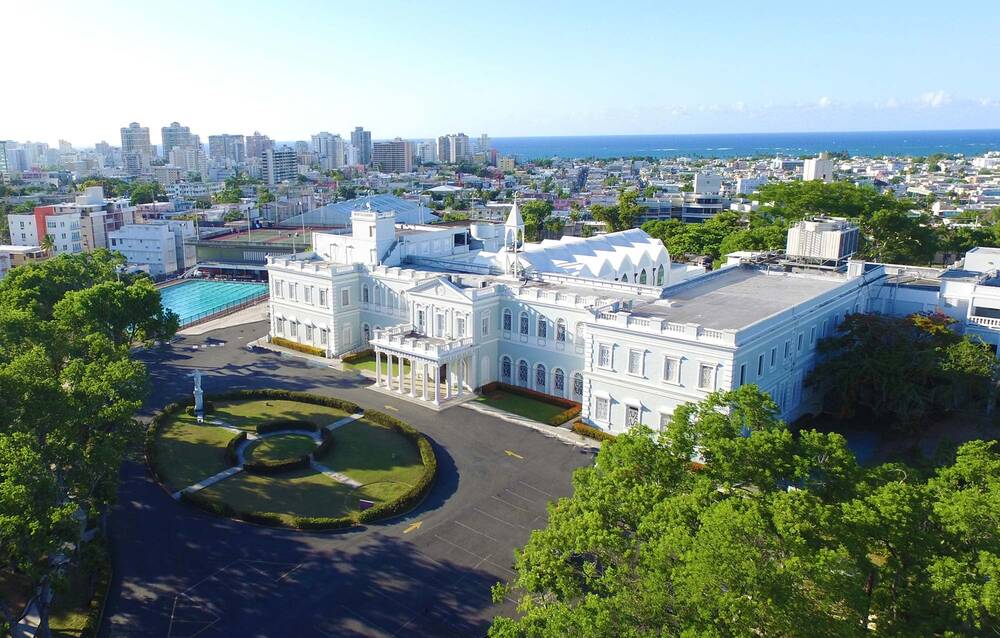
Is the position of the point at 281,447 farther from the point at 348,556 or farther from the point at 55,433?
the point at 55,433

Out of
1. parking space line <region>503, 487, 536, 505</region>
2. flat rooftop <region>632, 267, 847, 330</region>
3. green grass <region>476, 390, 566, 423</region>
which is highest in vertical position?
flat rooftop <region>632, 267, 847, 330</region>

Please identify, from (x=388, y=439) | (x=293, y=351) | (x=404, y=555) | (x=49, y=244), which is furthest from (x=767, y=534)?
(x=49, y=244)

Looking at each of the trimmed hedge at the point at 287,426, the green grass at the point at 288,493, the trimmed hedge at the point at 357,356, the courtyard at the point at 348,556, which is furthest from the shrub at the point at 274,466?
the trimmed hedge at the point at 357,356

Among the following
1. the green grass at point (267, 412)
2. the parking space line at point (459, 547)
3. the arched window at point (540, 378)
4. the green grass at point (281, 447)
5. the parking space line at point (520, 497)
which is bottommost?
the parking space line at point (459, 547)

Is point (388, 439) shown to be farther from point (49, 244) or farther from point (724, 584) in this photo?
point (49, 244)

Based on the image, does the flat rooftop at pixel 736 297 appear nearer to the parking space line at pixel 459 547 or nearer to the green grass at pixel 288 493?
the parking space line at pixel 459 547

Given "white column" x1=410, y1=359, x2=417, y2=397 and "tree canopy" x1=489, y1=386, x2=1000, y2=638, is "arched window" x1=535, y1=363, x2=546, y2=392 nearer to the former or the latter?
"white column" x1=410, y1=359, x2=417, y2=397

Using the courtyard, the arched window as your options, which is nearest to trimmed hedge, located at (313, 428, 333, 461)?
the courtyard
